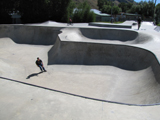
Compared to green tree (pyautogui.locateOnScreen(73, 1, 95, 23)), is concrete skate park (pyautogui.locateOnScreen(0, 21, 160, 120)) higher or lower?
lower

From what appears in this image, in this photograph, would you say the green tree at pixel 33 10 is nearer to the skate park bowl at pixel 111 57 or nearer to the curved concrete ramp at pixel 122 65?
the skate park bowl at pixel 111 57

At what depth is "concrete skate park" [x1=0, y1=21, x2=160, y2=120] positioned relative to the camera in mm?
3625

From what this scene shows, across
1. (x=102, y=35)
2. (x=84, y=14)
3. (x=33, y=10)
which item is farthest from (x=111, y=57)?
(x=84, y=14)

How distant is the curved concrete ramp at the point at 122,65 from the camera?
5980mm

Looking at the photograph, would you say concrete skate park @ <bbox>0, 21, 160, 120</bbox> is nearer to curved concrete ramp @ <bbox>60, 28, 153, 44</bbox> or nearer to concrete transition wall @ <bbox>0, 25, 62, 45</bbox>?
curved concrete ramp @ <bbox>60, 28, 153, 44</bbox>

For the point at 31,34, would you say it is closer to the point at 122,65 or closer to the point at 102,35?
the point at 102,35

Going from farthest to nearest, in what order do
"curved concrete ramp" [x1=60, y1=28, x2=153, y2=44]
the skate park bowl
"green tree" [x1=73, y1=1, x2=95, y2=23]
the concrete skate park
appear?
"green tree" [x1=73, y1=1, x2=95, y2=23]
"curved concrete ramp" [x1=60, y1=28, x2=153, y2=44]
the skate park bowl
the concrete skate park

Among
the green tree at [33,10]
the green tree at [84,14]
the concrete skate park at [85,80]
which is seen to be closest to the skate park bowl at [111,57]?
the concrete skate park at [85,80]

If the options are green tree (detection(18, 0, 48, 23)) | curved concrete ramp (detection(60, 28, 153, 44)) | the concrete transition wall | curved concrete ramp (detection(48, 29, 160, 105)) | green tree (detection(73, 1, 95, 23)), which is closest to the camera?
curved concrete ramp (detection(48, 29, 160, 105))

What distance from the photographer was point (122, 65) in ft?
32.2

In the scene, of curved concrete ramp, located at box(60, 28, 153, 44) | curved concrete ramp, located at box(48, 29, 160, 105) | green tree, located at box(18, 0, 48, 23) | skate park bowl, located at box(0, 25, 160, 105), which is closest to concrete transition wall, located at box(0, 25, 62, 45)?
skate park bowl, located at box(0, 25, 160, 105)

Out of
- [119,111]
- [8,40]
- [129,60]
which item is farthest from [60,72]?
[8,40]

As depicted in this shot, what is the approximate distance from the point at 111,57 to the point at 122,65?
1117mm

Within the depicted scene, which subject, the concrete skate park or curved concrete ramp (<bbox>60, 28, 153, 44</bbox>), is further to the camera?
curved concrete ramp (<bbox>60, 28, 153, 44</bbox>)
